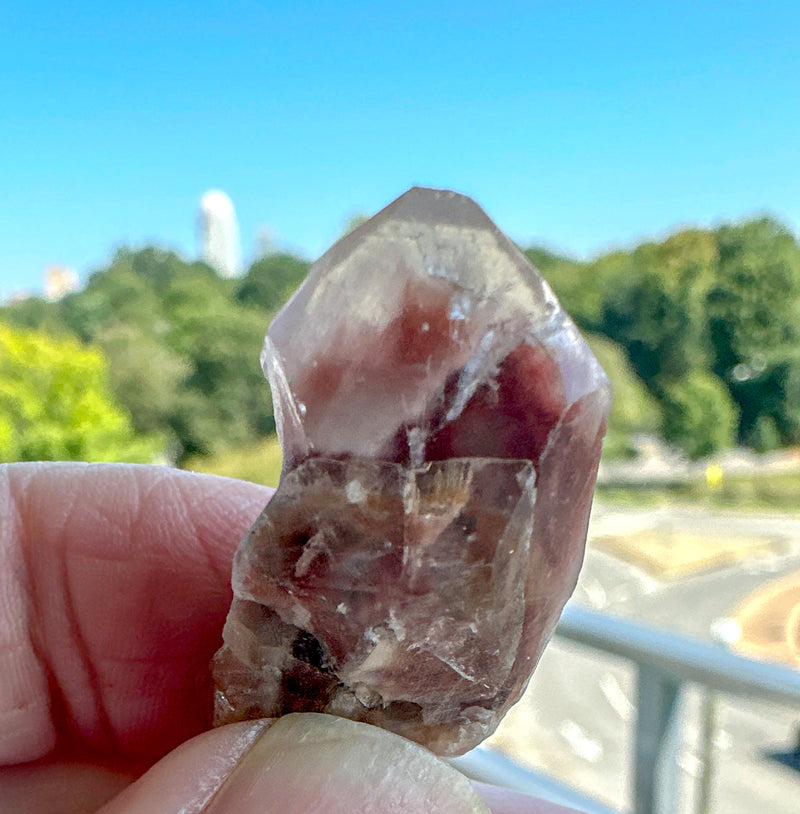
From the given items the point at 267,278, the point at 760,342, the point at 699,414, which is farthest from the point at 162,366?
the point at 760,342

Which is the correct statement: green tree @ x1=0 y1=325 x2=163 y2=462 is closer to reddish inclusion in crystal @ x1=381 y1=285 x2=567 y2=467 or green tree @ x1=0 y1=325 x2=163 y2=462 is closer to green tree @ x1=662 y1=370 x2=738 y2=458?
green tree @ x1=662 y1=370 x2=738 y2=458

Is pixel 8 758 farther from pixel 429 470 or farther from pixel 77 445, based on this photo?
pixel 77 445

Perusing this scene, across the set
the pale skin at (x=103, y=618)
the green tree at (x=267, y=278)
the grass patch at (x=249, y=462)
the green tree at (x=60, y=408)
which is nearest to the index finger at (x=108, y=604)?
the pale skin at (x=103, y=618)

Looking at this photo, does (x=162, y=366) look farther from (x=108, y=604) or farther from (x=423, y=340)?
(x=423, y=340)

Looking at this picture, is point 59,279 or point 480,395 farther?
point 59,279

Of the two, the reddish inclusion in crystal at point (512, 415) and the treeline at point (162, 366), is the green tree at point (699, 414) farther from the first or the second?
the reddish inclusion in crystal at point (512, 415)

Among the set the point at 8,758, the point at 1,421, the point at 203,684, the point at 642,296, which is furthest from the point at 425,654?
the point at 1,421
